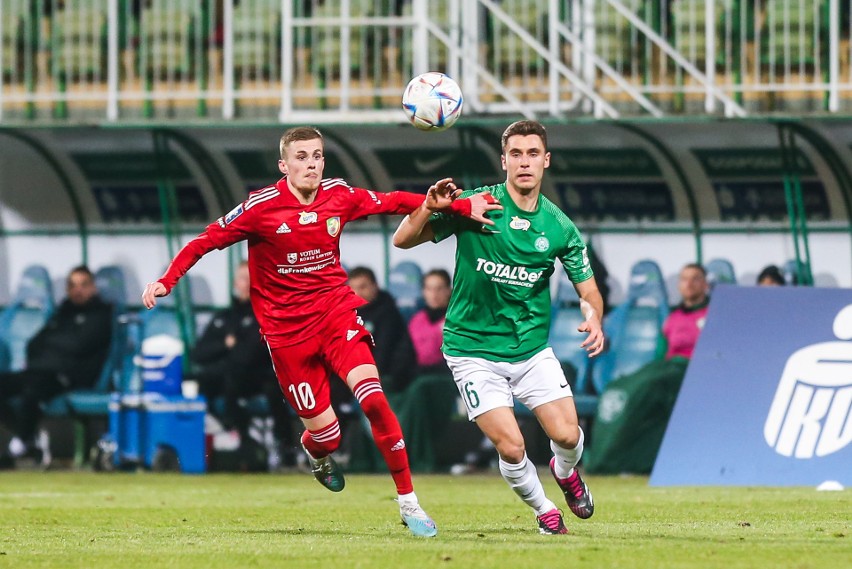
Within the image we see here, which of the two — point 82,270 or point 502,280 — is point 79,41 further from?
point 502,280

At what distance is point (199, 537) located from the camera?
31.1 ft

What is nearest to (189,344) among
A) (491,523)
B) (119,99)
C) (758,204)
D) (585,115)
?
(119,99)

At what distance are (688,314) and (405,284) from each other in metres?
3.37

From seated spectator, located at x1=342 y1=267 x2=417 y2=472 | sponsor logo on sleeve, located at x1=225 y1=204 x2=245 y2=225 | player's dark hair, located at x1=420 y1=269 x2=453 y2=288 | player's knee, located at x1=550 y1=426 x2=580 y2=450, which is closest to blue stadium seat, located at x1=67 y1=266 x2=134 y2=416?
seated spectator, located at x1=342 y1=267 x2=417 y2=472

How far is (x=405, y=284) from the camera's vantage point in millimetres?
18688

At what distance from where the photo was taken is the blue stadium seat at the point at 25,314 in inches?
759

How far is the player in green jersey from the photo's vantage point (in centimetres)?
923

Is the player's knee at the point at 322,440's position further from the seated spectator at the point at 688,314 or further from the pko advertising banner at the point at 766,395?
the seated spectator at the point at 688,314

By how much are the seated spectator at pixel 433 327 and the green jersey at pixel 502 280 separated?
7913 millimetres

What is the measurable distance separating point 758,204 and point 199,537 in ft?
31.8

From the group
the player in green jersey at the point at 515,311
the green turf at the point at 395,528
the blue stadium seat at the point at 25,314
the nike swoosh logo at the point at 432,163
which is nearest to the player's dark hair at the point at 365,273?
the nike swoosh logo at the point at 432,163

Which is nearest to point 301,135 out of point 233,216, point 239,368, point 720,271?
point 233,216

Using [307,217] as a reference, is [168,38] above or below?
above

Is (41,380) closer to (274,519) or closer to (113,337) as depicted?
(113,337)
